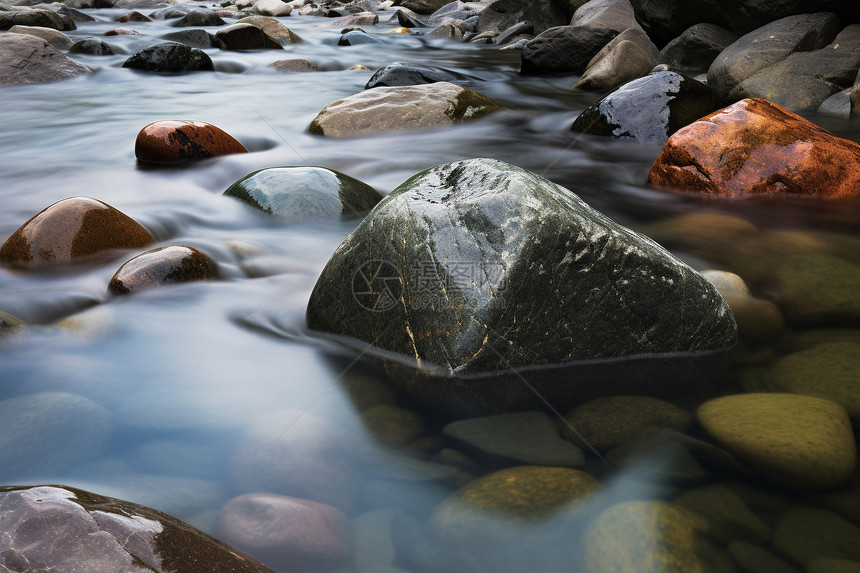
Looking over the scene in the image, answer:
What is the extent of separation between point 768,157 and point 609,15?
8657 millimetres

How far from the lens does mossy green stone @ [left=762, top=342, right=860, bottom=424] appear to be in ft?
8.03

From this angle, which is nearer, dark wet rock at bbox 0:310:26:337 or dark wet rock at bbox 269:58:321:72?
dark wet rock at bbox 0:310:26:337

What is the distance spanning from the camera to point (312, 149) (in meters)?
6.47

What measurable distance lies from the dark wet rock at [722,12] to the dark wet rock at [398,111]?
13.8ft

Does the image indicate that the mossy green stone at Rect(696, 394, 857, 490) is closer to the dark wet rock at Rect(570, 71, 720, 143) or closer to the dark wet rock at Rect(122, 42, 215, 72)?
the dark wet rock at Rect(570, 71, 720, 143)

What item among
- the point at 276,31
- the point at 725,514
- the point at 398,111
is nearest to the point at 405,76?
the point at 398,111

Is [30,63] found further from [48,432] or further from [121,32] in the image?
[48,432]

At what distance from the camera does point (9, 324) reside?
113 inches

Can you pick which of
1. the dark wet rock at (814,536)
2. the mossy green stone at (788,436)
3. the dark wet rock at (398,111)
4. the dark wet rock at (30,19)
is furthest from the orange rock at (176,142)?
the dark wet rock at (30,19)

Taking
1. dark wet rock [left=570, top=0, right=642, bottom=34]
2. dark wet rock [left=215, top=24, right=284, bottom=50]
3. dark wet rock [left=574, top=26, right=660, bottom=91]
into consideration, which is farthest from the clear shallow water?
dark wet rock [left=215, top=24, right=284, bottom=50]

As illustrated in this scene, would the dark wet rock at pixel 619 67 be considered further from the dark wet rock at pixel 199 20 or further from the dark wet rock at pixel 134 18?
the dark wet rock at pixel 134 18

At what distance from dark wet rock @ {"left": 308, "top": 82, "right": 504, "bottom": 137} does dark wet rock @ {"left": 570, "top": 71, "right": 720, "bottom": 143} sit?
1603 mm

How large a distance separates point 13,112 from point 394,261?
7310 mm

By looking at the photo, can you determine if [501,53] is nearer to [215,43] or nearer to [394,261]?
[215,43]
